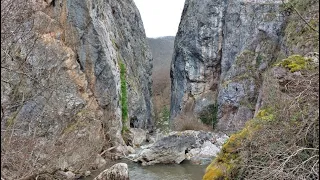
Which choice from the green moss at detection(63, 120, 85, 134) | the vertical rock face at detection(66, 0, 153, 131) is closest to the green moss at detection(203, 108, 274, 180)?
the green moss at detection(63, 120, 85, 134)

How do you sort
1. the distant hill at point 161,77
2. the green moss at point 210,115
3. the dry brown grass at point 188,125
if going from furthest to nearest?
the distant hill at point 161,77
the green moss at point 210,115
the dry brown grass at point 188,125

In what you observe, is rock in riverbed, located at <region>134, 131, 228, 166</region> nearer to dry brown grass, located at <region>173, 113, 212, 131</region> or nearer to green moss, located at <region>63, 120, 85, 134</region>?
green moss, located at <region>63, 120, 85, 134</region>

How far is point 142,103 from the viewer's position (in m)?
40.4

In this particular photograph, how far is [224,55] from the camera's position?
156 ft

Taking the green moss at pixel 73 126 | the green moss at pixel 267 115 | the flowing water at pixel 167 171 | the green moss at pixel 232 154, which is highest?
the green moss at pixel 267 115

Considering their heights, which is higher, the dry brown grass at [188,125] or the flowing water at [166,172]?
the flowing water at [166,172]

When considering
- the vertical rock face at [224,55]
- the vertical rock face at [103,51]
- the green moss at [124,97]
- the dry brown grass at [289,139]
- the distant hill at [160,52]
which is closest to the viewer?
the dry brown grass at [289,139]

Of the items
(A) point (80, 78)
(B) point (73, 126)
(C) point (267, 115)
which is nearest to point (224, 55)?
(A) point (80, 78)

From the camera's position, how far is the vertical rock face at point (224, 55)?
41.0 m

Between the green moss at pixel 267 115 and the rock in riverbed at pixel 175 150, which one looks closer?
the green moss at pixel 267 115

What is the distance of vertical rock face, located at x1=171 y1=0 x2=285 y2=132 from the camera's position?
1614 inches

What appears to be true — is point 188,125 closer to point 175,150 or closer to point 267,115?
point 175,150

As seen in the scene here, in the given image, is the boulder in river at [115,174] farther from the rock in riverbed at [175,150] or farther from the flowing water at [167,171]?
the rock in riverbed at [175,150]

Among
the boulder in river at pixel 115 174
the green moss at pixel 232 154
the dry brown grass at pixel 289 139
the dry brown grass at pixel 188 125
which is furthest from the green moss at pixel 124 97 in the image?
the dry brown grass at pixel 289 139
